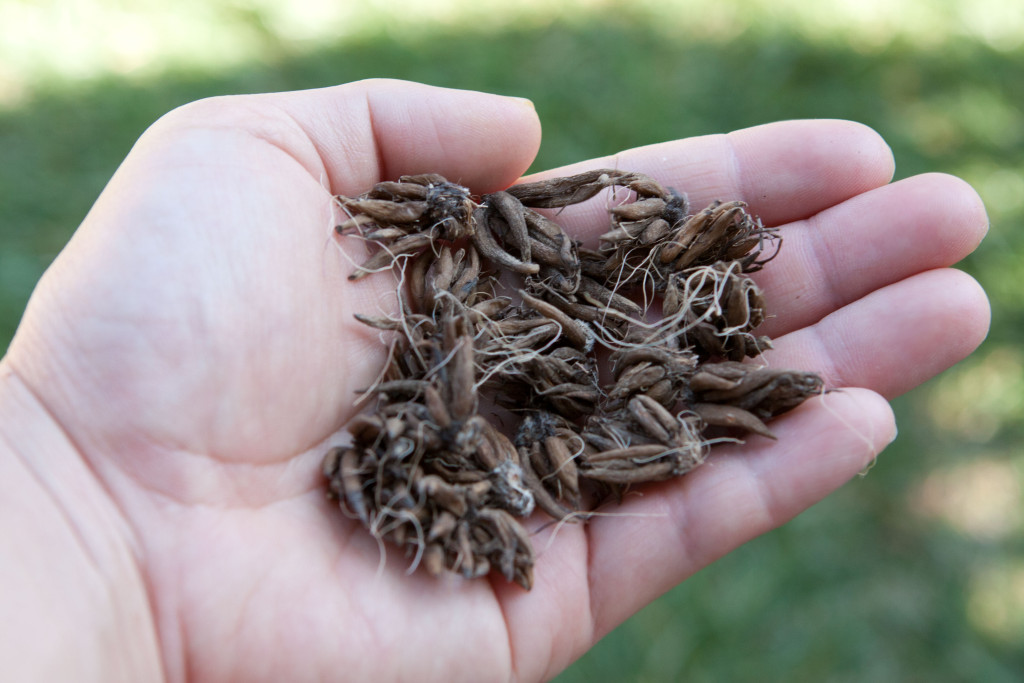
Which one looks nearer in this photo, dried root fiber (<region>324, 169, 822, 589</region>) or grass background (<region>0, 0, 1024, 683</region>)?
dried root fiber (<region>324, 169, 822, 589</region>)

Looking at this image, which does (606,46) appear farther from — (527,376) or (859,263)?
A: (527,376)

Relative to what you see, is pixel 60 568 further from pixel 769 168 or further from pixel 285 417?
pixel 769 168

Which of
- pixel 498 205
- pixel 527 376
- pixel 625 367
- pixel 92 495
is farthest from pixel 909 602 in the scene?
pixel 92 495

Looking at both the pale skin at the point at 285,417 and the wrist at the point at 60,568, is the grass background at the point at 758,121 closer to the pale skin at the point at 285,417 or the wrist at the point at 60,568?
the pale skin at the point at 285,417

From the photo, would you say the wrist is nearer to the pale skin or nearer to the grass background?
the pale skin

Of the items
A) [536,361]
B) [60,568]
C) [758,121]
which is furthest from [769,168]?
[60,568]

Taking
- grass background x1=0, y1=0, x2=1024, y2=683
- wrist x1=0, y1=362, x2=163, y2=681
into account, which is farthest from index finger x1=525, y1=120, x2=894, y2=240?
wrist x1=0, y1=362, x2=163, y2=681
